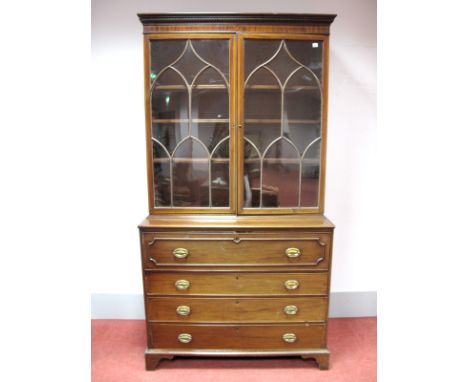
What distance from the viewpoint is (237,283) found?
176 cm

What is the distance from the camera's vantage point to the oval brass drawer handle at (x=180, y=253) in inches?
68.5

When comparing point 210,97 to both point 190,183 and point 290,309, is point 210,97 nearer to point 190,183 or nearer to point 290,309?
point 190,183

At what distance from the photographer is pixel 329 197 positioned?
2.26 meters

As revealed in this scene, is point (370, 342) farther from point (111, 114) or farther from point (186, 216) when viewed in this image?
point (111, 114)

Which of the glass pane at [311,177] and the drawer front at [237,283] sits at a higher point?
the glass pane at [311,177]

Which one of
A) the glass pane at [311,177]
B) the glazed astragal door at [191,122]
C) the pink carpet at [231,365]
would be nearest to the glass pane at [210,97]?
the glazed astragal door at [191,122]

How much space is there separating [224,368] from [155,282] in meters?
0.66

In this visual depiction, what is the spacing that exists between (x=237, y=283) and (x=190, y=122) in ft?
3.15

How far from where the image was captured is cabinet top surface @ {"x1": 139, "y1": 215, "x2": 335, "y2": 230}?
5.64 feet

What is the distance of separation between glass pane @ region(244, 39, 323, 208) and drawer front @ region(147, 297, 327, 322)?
55cm

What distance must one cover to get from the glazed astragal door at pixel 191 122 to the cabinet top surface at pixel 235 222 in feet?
0.17

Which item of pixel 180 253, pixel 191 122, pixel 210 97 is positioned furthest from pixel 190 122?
pixel 180 253

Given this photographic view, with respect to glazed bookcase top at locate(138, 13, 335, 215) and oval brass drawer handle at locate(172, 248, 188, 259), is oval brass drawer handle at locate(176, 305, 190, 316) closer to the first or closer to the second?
oval brass drawer handle at locate(172, 248, 188, 259)

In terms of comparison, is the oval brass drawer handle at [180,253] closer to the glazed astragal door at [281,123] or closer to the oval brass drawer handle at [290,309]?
the glazed astragal door at [281,123]
